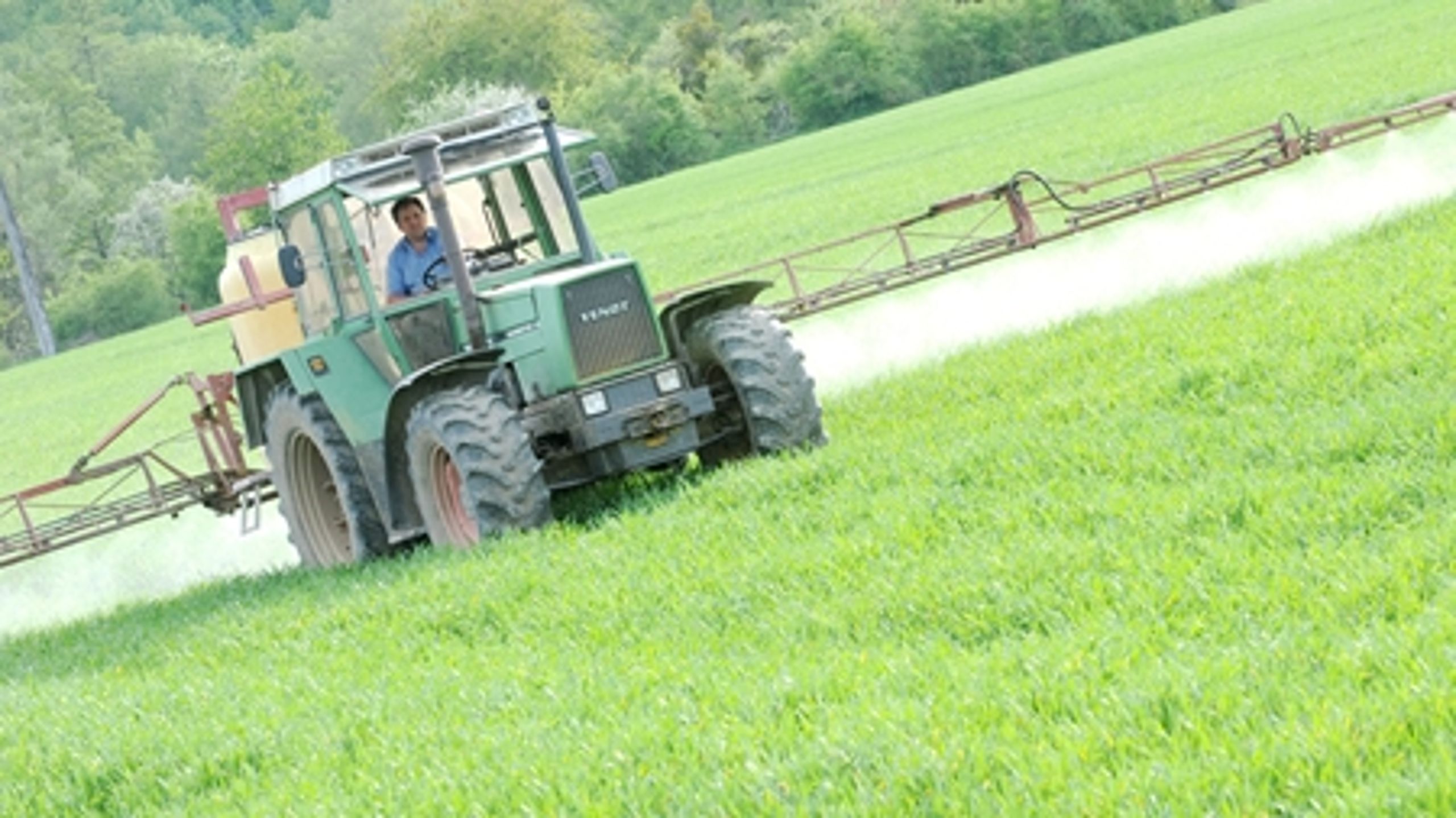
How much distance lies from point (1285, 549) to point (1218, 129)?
2898 cm

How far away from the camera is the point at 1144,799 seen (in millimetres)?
5480

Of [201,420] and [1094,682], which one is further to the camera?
[201,420]

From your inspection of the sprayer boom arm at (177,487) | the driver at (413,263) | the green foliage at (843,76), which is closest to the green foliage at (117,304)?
the green foliage at (843,76)

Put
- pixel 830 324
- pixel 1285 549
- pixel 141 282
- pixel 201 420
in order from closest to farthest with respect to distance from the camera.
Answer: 1. pixel 1285 549
2. pixel 201 420
3. pixel 830 324
4. pixel 141 282

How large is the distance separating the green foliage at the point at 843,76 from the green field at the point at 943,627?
82397mm

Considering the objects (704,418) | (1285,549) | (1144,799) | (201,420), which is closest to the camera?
(1144,799)

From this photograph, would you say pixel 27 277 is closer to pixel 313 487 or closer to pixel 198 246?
pixel 198 246

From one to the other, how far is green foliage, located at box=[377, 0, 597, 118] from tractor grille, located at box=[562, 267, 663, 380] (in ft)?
329

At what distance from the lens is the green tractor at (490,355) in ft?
40.1

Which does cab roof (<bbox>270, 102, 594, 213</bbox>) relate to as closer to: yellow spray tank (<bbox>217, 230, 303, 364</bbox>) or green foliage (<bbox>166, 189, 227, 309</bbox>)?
yellow spray tank (<bbox>217, 230, 303, 364</bbox>)

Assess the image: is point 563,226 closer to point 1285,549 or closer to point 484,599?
point 484,599

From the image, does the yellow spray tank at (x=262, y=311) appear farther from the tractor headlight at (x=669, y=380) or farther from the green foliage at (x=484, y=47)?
the green foliage at (x=484, y=47)

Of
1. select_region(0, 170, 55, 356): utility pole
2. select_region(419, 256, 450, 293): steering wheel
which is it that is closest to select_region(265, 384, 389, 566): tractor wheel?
select_region(419, 256, 450, 293): steering wheel

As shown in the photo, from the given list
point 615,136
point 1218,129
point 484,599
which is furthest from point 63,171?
point 484,599
